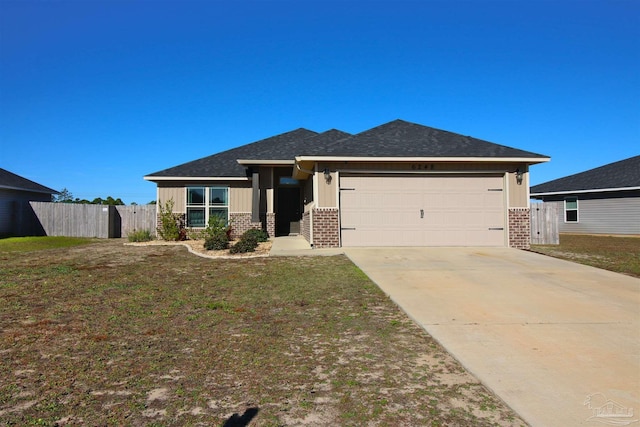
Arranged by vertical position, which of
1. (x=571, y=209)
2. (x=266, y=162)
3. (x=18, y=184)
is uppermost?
(x=266, y=162)

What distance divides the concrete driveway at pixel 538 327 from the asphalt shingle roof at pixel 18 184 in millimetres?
20563

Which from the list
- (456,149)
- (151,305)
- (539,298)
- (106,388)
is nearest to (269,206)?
(456,149)

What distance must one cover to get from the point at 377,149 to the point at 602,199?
17.3 m

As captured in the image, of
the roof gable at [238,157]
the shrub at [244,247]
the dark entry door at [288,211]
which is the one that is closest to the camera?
the shrub at [244,247]

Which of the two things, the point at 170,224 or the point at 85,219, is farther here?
A: the point at 85,219

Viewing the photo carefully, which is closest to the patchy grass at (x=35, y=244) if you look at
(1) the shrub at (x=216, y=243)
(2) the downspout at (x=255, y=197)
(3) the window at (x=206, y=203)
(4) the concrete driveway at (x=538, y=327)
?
(3) the window at (x=206, y=203)

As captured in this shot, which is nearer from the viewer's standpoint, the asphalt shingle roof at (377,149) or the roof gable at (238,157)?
the asphalt shingle roof at (377,149)

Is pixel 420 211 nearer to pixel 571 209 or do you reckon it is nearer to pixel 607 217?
pixel 607 217

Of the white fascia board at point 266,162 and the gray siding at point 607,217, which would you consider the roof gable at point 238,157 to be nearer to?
the white fascia board at point 266,162

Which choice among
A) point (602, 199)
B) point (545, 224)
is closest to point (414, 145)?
point (545, 224)

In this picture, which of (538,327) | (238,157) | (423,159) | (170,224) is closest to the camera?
(538,327)

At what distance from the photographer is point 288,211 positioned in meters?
18.2

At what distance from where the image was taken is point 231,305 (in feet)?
18.2

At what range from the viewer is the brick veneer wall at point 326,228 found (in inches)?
457
